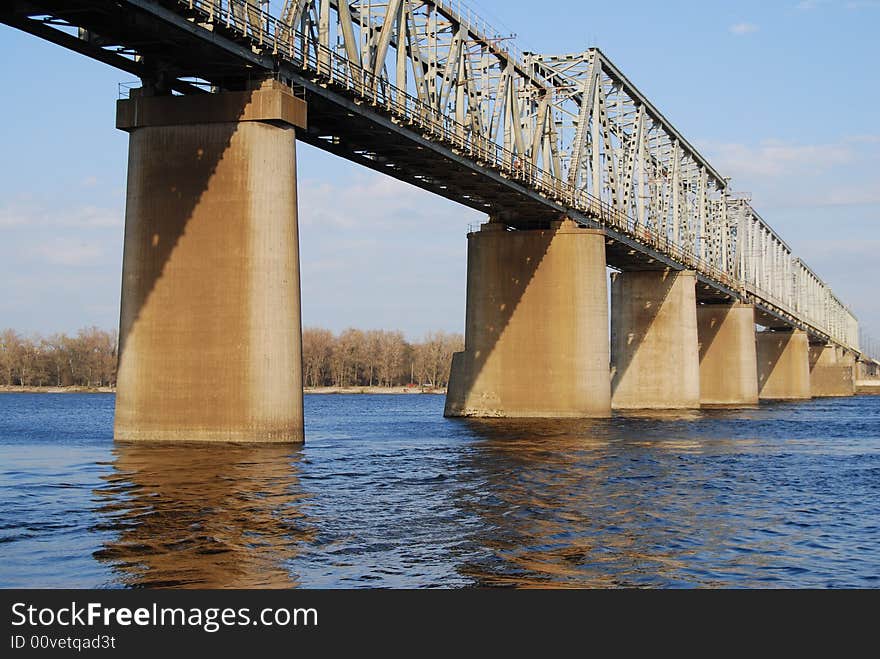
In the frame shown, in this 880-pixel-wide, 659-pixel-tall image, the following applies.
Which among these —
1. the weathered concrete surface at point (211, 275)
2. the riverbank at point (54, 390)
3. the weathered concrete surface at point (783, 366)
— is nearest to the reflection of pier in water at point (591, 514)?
the weathered concrete surface at point (211, 275)

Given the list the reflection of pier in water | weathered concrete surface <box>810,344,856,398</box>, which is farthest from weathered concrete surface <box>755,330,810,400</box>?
the reflection of pier in water

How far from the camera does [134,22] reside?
33.0 m

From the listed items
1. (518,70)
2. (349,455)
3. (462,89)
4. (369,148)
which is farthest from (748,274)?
(349,455)

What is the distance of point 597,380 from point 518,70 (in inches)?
736

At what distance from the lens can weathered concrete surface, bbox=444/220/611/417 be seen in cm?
6303

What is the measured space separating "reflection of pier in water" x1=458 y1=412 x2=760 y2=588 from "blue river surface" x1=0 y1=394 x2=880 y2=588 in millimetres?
66

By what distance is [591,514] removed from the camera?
2422cm

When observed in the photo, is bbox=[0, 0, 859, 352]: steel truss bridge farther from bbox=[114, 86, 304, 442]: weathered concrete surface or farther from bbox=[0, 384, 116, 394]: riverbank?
bbox=[0, 384, 116, 394]: riverbank

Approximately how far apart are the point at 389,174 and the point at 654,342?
37420mm

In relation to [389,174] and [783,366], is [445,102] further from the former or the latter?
[783,366]

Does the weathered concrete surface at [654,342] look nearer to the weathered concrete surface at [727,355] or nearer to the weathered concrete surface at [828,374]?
the weathered concrete surface at [727,355]

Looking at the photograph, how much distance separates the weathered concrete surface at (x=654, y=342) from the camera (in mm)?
86062

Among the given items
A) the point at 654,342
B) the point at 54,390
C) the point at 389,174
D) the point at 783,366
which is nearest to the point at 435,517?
the point at 389,174
